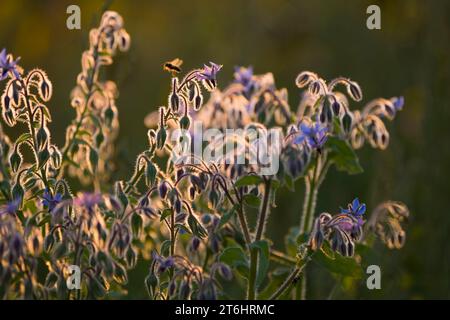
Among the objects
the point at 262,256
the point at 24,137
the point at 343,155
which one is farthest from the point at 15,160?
the point at 343,155

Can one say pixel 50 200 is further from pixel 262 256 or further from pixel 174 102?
pixel 262 256

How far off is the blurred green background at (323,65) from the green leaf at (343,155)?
666mm

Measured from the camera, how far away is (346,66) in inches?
304

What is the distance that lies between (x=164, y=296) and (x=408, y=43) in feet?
15.2

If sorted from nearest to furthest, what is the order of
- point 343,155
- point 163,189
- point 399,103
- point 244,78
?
point 163,189 < point 343,155 < point 399,103 < point 244,78

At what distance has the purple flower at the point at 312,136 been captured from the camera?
9.87 feet

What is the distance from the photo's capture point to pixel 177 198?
280 cm

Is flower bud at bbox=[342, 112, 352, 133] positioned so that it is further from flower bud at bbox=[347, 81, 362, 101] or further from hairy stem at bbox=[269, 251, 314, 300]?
hairy stem at bbox=[269, 251, 314, 300]

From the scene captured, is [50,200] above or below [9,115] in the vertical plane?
below

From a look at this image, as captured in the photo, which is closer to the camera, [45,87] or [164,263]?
[164,263]

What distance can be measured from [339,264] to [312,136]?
0.52m

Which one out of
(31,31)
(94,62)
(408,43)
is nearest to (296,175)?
(94,62)

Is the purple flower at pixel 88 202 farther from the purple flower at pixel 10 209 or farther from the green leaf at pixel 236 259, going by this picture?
the green leaf at pixel 236 259
